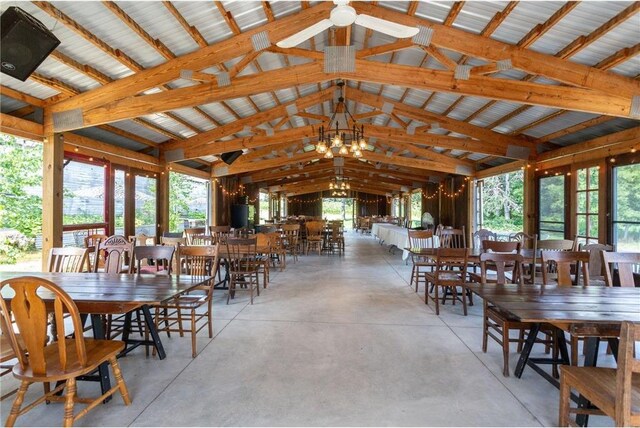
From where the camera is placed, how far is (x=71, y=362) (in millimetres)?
1953

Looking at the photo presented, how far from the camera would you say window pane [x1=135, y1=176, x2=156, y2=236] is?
7250 mm

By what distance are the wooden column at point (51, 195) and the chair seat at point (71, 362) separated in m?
3.02

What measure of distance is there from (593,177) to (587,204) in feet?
1.58

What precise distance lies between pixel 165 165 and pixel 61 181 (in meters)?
3.14

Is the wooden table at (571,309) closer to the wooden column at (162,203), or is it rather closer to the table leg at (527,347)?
the table leg at (527,347)

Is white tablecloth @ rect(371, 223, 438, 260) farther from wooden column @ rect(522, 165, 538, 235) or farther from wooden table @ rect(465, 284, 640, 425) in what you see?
wooden table @ rect(465, 284, 640, 425)

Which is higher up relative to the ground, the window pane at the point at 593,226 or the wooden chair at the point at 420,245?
the window pane at the point at 593,226

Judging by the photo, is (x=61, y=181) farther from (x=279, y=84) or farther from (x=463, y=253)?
(x=463, y=253)

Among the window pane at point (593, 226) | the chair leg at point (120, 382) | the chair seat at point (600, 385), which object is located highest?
the window pane at point (593, 226)

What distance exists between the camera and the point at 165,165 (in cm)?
778

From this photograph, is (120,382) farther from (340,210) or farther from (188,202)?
(340,210)

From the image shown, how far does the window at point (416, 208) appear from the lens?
16347 mm

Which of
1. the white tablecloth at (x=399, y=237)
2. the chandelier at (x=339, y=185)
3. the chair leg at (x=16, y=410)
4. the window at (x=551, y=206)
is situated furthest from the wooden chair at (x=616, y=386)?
the chandelier at (x=339, y=185)

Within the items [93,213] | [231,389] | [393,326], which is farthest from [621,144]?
[93,213]
